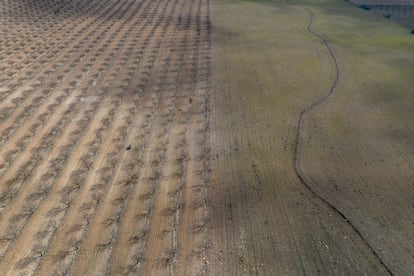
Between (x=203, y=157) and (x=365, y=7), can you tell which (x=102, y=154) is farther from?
(x=365, y=7)

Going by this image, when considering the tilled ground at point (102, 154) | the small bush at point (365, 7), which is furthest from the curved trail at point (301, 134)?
the small bush at point (365, 7)

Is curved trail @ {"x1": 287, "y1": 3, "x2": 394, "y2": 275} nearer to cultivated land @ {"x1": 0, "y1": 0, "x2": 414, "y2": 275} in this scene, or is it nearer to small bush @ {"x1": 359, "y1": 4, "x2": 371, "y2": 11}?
cultivated land @ {"x1": 0, "y1": 0, "x2": 414, "y2": 275}

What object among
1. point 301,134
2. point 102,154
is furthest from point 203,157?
point 301,134

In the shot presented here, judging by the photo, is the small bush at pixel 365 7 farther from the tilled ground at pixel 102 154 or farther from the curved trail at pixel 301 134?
the tilled ground at pixel 102 154

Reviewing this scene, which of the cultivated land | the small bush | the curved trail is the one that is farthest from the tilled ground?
the small bush

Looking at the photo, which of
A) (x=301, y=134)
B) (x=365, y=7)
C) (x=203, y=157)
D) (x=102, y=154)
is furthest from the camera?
(x=365, y=7)

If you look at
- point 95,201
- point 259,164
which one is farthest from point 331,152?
point 95,201
